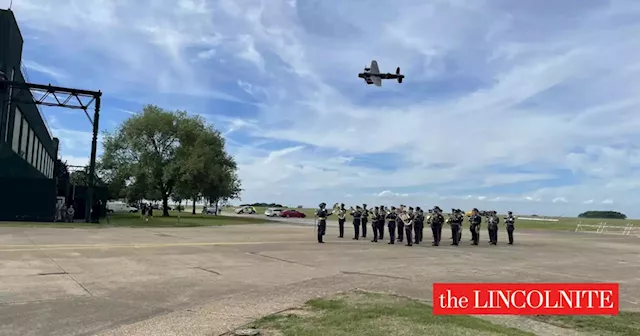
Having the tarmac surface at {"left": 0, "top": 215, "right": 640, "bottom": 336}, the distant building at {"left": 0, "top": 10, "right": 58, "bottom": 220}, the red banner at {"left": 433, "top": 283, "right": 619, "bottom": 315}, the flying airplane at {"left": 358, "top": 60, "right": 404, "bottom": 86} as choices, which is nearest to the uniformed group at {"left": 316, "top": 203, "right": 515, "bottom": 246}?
the tarmac surface at {"left": 0, "top": 215, "right": 640, "bottom": 336}

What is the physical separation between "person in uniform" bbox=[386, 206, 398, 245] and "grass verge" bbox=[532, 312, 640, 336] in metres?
15.4

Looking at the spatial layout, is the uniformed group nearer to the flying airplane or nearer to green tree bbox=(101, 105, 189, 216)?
the flying airplane

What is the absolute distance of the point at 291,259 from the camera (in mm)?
14820

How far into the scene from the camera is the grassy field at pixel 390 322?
597cm

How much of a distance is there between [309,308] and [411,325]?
1939mm

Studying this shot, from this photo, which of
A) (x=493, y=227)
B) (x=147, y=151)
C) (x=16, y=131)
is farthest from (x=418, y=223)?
(x=147, y=151)

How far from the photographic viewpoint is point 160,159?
50.7m

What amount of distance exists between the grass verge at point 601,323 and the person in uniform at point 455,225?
15669 mm

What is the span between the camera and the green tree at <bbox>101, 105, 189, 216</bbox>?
49938 mm

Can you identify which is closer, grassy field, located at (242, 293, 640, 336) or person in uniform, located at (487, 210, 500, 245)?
grassy field, located at (242, 293, 640, 336)

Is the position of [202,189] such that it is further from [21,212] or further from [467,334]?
[467,334]

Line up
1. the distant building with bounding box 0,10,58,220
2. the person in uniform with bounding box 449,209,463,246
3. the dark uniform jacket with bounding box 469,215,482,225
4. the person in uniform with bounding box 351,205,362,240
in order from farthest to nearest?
the distant building with bounding box 0,10,58,220 < the person in uniform with bounding box 351,205,362,240 < the dark uniform jacket with bounding box 469,215,482,225 < the person in uniform with bounding box 449,209,463,246

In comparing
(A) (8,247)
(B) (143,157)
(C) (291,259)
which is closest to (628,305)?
(C) (291,259)

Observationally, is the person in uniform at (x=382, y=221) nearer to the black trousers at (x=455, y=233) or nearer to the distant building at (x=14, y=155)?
the black trousers at (x=455, y=233)
